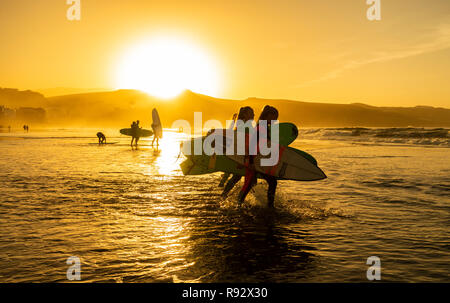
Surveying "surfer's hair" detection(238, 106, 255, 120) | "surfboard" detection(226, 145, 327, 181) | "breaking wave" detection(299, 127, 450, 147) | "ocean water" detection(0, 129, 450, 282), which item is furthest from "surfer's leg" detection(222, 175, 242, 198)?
"breaking wave" detection(299, 127, 450, 147)

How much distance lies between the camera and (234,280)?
384cm

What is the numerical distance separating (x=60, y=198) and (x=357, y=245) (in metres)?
6.54

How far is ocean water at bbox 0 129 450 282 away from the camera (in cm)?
407

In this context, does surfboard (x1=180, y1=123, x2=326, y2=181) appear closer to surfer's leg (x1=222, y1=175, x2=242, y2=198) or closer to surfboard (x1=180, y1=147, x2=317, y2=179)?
surfboard (x1=180, y1=147, x2=317, y2=179)

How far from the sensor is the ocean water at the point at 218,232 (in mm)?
4070

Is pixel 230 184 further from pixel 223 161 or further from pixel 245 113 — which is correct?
pixel 245 113

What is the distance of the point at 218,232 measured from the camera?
562 cm

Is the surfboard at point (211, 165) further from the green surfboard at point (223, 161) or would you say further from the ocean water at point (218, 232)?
the ocean water at point (218, 232)

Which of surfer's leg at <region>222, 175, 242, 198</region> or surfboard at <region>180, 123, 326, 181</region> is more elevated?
surfboard at <region>180, 123, 326, 181</region>

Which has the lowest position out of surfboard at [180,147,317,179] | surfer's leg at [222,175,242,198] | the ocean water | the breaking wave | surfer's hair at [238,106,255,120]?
the ocean water

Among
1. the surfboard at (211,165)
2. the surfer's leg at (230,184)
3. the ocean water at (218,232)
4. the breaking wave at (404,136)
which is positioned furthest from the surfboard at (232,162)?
the breaking wave at (404,136)

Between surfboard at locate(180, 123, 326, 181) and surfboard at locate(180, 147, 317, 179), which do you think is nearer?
surfboard at locate(180, 123, 326, 181)

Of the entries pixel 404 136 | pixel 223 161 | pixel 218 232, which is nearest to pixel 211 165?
pixel 223 161
